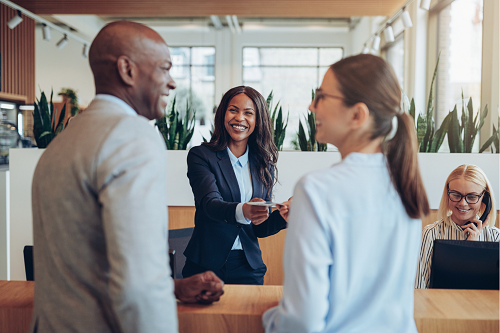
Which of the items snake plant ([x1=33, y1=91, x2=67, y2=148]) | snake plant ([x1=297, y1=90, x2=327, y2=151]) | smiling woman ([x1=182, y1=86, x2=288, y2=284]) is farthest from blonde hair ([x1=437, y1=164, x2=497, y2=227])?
snake plant ([x1=33, y1=91, x2=67, y2=148])

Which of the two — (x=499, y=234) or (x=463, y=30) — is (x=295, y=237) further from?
(x=463, y=30)

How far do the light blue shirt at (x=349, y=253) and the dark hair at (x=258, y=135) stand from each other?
1.14 metres

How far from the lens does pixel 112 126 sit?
31.7 inches

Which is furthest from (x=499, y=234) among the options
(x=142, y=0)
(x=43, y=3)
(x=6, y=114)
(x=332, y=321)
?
(x=6, y=114)

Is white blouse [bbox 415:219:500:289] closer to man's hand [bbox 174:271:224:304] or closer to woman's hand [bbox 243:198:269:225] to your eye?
woman's hand [bbox 243:198:269:225]

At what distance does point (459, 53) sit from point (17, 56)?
25.8ft

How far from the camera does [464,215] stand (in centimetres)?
196

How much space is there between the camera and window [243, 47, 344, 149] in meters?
11.5

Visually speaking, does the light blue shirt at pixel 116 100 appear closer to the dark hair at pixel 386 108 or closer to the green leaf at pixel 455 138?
the dark hair at pixel 386 108

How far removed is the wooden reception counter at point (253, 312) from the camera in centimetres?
117

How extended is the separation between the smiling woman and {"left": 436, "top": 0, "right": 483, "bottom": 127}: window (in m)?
3.65

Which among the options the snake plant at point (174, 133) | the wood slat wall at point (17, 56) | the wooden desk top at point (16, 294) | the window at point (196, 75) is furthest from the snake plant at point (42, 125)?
the window at point (196, 75)

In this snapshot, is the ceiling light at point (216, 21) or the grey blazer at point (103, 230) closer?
the grey blazer at point (103, 230)

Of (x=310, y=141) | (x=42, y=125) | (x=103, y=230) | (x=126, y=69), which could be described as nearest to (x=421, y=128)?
(x=310, y=141)
